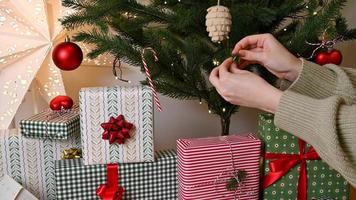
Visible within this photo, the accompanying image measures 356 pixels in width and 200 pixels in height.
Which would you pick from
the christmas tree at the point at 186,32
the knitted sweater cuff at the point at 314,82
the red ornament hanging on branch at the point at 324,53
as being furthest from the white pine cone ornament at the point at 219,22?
the red ornament hanging on branch at the point at 324,53

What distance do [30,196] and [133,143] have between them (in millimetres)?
296

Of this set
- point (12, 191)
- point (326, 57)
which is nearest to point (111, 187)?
point (12, 191)

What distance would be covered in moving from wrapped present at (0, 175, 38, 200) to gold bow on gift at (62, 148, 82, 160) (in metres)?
0.12

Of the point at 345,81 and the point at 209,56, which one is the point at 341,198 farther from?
the point at 209,56

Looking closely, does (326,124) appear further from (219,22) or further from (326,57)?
(326,57)

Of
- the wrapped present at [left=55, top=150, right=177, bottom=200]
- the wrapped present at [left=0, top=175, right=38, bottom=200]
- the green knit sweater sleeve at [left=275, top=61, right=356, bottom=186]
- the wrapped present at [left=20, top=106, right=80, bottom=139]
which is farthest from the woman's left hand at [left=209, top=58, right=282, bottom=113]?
the wrapped present at [left=0, top=175, right=38, bottom=200]

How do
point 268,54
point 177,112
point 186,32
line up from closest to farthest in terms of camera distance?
point 268,54
point 186,32
point 177,112

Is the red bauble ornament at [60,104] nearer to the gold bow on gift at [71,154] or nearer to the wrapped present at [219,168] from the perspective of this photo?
the gold bow on gift at [71,154]

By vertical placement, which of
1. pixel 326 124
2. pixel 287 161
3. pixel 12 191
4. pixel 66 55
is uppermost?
pixel 66 55

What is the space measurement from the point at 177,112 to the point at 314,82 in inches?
26.0

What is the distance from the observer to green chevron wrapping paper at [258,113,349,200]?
873 mm

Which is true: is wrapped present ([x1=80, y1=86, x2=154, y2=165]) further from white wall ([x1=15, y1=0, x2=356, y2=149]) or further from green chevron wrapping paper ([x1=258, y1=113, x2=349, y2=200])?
white wall ([x1=15, y1=0, x2=356, y2=149])

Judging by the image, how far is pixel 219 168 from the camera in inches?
33.3

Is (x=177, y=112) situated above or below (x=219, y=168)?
above
